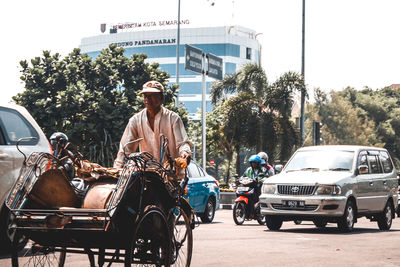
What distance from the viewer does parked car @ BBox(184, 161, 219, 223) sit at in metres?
17.2

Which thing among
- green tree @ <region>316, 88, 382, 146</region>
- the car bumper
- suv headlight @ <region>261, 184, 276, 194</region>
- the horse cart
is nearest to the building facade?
green tree @ <region>316, 88, 382, 146</region>

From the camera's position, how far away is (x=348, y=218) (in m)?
14.9

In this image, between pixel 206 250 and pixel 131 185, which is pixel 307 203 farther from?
pixel 131 185

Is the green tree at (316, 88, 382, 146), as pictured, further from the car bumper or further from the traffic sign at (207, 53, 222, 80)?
the car bumper

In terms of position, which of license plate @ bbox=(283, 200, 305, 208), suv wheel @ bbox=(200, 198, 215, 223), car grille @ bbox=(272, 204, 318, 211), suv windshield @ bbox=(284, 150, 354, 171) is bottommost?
suv wheel @ bbox=(200, 198, 215, 223)

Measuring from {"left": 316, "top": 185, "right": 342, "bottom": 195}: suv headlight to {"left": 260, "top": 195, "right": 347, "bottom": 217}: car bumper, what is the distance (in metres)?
0.12

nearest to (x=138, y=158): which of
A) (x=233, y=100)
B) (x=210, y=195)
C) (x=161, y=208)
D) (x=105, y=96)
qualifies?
(x=161, y=208)

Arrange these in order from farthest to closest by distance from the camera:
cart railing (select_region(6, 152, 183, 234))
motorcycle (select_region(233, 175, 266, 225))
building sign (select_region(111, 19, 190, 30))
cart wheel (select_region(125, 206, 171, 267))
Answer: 1. building sign (select_region(111, 19, 190, 30))
2. motorcycle (select_region(233, 175, 266, 225))
3. cart wheel (select_region(125, 206, 171, 267))
4. cart railing (select_region(6, 152, 183, 234))

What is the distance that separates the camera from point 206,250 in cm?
1081

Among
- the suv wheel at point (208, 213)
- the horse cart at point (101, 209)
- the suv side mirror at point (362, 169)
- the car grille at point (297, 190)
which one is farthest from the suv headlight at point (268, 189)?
the horse cart at point (101, 209)

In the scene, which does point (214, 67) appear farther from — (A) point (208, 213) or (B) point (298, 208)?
(B) point (298, 208)

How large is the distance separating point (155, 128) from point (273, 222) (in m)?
8.79

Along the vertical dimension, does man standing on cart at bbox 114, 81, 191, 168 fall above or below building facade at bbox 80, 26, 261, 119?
below

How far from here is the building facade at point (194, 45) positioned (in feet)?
371
